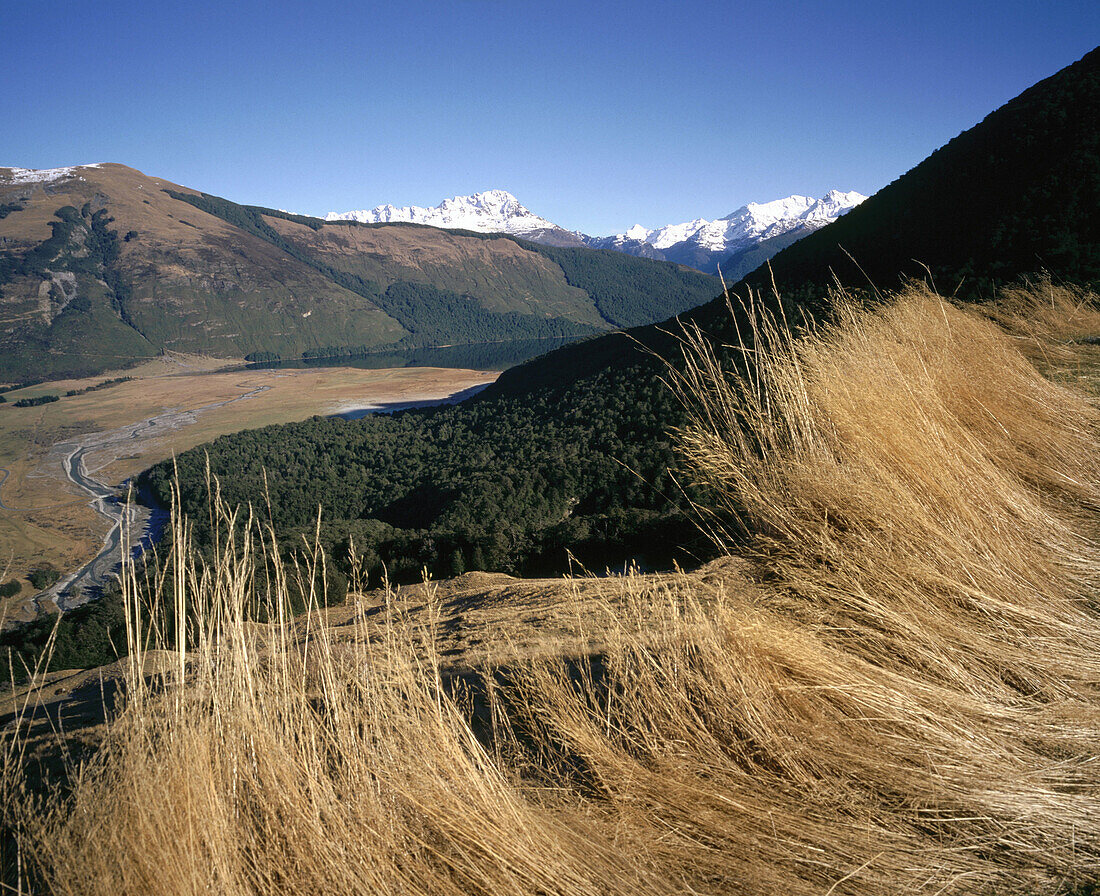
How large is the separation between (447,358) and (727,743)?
520ft

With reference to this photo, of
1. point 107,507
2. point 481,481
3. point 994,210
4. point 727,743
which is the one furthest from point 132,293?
point 727,743

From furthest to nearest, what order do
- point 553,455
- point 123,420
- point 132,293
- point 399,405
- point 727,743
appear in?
point 132,293 → point 399,405 → point 123,420 → point 553,455 → point 727,743

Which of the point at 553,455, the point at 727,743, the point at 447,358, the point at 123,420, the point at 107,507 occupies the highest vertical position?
the point at 447,358

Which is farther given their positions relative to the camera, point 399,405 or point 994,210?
point 399,405

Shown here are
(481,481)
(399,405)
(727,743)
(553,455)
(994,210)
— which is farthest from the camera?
(399,405)

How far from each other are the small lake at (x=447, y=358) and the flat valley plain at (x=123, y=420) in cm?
1389

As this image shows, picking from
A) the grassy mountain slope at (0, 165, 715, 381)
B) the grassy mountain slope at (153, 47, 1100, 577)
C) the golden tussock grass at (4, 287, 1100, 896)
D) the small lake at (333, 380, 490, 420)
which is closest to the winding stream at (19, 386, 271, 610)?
the grassy mountain slope at (153, 47, 1100, 577)

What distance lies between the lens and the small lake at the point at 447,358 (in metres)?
140

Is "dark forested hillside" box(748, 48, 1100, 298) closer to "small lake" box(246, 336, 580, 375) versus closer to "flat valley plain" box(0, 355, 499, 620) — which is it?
"flat valley plain" box(0, 355, 499, 620)

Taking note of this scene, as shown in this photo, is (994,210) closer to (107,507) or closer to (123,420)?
(107,507)

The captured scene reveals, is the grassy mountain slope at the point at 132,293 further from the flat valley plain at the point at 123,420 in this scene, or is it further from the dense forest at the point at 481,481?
the dense forest at the point at 481,481

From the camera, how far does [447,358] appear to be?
513 feet

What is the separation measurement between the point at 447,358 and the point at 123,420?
270ft

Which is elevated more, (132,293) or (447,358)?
(132,293)
